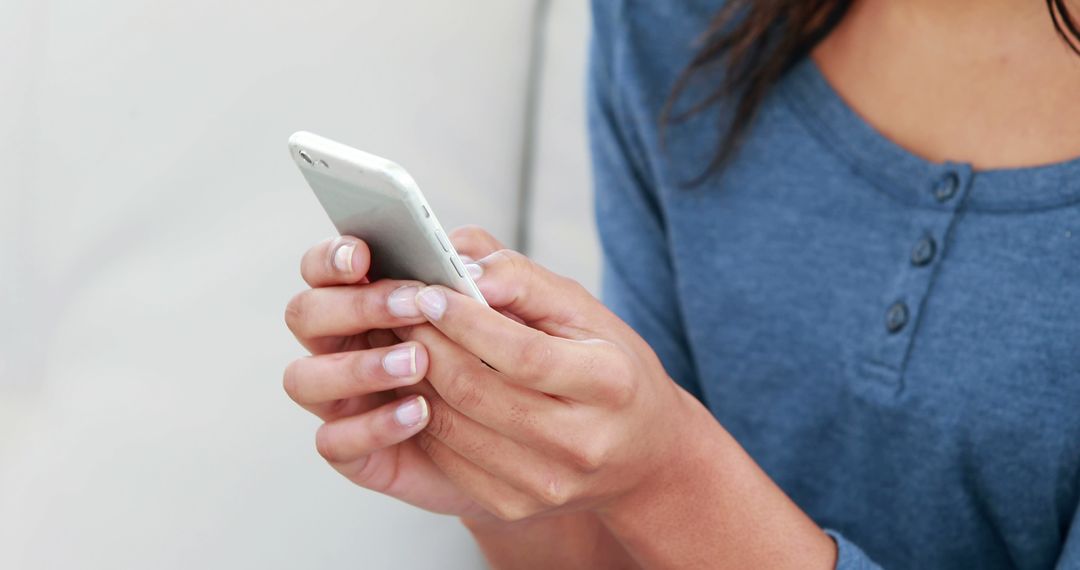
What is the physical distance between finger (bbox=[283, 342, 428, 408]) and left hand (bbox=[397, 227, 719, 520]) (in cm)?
1

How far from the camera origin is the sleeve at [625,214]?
36.5 inches

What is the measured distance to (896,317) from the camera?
774 millimetres

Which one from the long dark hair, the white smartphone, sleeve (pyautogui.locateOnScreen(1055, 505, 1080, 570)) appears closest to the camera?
the white smartphone

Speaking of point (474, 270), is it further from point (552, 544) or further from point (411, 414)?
point (552, 544)

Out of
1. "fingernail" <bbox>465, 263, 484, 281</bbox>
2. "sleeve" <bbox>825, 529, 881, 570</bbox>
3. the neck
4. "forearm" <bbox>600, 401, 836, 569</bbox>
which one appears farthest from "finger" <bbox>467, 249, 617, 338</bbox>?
the neck

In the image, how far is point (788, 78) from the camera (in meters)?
0.86

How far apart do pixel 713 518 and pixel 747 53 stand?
0.38 metres

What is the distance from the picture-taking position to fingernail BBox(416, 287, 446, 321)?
0.51 metres

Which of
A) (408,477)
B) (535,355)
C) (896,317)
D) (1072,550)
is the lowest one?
(1072,550)

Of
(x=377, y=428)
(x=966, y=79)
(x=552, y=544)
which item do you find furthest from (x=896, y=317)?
(x=377, y=428)

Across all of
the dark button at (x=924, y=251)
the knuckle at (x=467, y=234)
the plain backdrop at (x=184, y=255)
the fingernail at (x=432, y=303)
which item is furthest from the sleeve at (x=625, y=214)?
the fingernail at (x=432, y=303)

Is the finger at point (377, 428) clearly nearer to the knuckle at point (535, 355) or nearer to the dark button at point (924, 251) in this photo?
the knuckle at point (535, 355)

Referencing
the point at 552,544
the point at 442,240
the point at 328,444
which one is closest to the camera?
the point at 442,240

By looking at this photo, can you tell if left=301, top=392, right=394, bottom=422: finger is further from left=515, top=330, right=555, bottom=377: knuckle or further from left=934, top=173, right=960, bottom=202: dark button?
left=934, top=173, right=960, bottom=202: dark button
